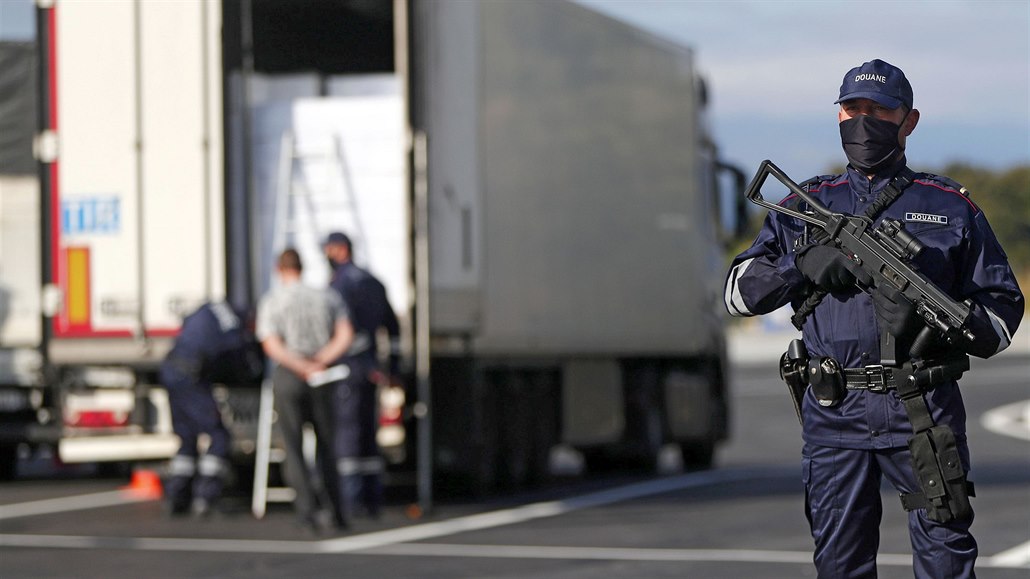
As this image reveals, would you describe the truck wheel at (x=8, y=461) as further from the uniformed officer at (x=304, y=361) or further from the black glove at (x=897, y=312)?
the black glove at (x=897, y=312)

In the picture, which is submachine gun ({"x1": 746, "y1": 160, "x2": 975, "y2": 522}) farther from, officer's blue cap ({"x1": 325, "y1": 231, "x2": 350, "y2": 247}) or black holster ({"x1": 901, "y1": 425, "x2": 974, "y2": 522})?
officer's blue cap ({"x1": 325, "y1": 231, "x2": 350, "y2": 247})

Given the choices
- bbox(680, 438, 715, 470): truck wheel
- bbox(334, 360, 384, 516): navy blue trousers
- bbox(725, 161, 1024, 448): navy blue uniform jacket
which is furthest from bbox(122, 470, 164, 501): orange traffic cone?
bbox(725, 161, 1024, 448): navy blue uniform jacket

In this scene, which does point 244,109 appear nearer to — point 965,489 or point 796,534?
point 796,534

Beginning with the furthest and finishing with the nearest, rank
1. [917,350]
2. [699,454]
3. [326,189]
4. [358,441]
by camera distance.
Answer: [699,454], [326,189], [358,441], [917,350]

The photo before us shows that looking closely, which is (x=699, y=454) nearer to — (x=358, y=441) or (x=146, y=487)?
(x=146, y=487)

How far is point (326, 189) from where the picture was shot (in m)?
14.2

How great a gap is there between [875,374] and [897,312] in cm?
20

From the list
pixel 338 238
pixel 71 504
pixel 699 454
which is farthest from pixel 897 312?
pixel 699 454

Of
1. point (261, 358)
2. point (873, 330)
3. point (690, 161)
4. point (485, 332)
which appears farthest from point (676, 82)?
point (873, 330)

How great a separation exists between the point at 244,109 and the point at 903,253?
8.58 m

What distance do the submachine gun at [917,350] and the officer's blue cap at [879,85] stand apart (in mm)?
268

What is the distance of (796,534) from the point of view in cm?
1231

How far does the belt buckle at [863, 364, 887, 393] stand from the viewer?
19.5ft

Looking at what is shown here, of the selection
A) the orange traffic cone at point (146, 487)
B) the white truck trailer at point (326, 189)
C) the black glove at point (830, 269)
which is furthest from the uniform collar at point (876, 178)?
the orange traffic cone at point (146, 487)
